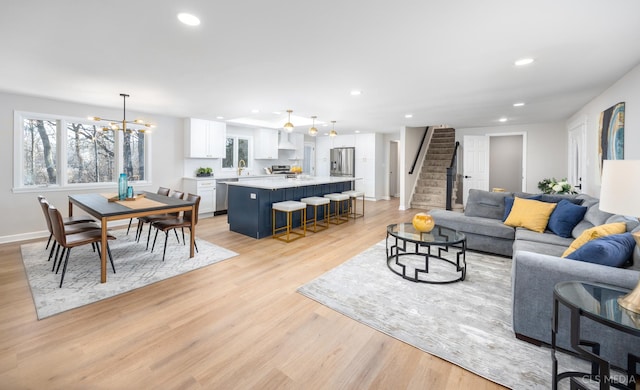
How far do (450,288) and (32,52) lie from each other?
4.79 meters

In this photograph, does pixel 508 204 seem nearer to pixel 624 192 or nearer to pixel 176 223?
pixel 624 192

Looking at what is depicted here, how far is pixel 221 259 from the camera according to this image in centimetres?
380

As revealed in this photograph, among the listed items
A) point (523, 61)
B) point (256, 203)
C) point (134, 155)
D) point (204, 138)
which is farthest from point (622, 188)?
point (134, 155)

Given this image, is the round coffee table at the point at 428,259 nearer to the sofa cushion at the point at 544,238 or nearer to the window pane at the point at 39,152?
the sofa cushion at the point at 544,238

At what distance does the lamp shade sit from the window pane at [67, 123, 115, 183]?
703 centimetres

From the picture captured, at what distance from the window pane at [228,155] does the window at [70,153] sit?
197 centimetres

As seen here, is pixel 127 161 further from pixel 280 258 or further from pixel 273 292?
pixel 273 292

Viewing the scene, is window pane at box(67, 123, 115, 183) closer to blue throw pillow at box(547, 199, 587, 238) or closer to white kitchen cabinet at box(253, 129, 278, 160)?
white kitchen cabinet at box(253, 129, 278, 160)

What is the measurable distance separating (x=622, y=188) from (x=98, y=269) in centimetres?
474

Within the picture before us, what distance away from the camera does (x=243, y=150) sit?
812 cm

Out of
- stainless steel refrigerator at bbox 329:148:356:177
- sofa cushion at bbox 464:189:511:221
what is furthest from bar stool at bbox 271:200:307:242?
stainless steel refrigerator at bbox 329:148:356:177

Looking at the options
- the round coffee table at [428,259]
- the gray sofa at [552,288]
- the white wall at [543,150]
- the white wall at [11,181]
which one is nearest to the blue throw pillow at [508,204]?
the round coffee table at [428,259]

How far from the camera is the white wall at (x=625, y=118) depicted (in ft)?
9.89

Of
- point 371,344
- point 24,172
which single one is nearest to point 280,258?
A: point 371,344
